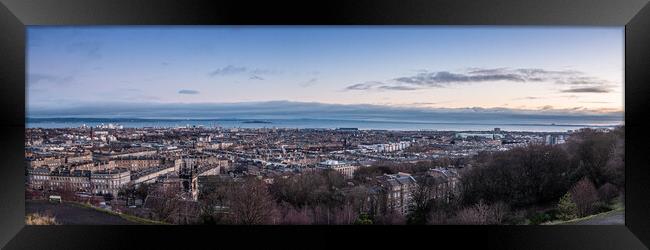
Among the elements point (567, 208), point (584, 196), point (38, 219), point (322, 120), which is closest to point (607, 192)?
point (584, 196)

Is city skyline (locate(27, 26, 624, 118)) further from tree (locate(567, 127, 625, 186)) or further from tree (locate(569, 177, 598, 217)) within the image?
tree (locate(569, 177, 598, 217))

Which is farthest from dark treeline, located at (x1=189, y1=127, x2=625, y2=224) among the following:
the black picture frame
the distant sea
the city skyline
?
the black picture frame

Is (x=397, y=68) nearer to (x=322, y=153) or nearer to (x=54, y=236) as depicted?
(x=322, y=153)

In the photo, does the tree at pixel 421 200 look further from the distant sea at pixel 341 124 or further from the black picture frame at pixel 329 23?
the black picture frame at pixel 329 23

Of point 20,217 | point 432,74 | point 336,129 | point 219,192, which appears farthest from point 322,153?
point 20,217

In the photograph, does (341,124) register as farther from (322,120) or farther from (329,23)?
(329,23)

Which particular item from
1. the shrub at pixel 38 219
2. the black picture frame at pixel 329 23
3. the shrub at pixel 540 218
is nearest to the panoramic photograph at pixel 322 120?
the shrub at pixel 540 218

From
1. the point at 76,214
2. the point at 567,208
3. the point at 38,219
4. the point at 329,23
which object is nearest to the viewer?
the point at 329,23
